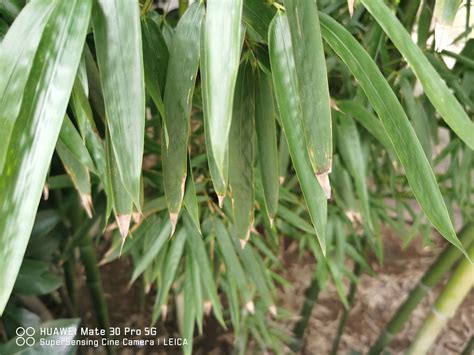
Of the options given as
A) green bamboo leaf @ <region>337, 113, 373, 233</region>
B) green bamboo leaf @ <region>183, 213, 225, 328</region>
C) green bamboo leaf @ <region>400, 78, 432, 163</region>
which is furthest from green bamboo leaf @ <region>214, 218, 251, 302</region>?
green bamboo leaf @ <region>400, 78, 432, 163</region>

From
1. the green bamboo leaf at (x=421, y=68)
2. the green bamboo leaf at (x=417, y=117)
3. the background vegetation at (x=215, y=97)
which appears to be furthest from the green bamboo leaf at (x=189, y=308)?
the green bamboo leaf at (x=421, y=68)

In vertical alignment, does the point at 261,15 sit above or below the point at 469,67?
below

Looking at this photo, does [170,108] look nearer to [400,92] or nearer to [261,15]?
[261,15]

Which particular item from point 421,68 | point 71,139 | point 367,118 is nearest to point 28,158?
point 71,139

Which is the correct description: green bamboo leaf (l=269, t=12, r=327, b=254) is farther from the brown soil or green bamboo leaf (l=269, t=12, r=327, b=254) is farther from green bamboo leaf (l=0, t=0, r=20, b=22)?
the brown soil

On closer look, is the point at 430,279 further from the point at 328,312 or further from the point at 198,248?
the point at 328,312

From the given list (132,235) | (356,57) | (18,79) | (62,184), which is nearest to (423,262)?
(132,235)

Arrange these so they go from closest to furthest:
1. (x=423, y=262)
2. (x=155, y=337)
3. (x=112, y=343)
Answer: (x=112, y=343) < (x=155, y=337) < (x=423, y=262)
